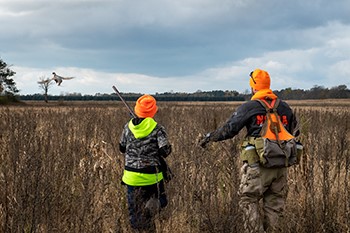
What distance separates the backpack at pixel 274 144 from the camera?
11.1 ft

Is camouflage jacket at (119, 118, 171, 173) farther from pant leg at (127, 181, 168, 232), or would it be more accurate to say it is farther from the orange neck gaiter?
the orange neck gaiter

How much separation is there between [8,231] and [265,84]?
2.48 metres

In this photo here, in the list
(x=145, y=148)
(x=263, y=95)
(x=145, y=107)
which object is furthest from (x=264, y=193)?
(x=145, y=107)

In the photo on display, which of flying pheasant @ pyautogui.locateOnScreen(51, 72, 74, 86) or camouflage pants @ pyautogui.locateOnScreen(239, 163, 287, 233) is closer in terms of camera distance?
camouflage pants @ pyautogui.locateOnScreen(239, 163, 287, 233)

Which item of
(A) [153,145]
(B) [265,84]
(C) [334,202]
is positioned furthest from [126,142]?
(C) [334,202]

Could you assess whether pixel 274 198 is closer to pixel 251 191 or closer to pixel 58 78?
pixel 251 191

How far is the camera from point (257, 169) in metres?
3.52

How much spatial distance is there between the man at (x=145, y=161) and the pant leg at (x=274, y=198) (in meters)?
0.96

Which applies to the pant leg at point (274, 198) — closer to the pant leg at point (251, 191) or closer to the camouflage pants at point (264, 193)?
the camouflage pants at point (264, 193)

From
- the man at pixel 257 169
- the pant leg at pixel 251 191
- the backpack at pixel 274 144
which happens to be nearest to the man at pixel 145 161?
the man at pixel 257 169

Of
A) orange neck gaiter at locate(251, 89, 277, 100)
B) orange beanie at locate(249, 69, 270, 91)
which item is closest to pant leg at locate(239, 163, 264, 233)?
orange neck gaiter at locate(251, 89, 277, 100)

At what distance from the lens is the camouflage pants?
353 centimetres

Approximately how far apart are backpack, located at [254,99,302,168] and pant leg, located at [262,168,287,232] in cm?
16

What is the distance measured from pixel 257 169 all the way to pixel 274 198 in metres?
0.38
